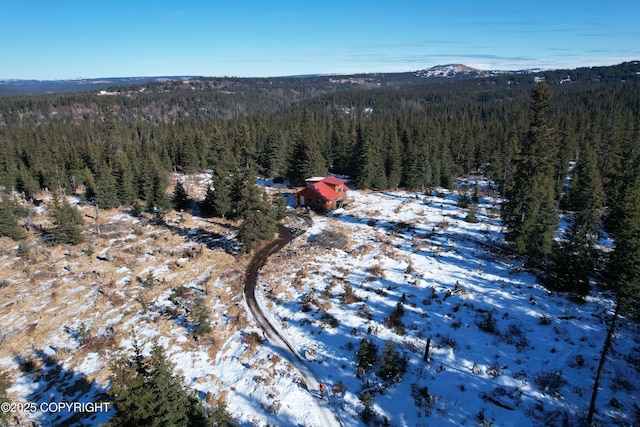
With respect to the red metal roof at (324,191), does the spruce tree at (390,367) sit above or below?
below

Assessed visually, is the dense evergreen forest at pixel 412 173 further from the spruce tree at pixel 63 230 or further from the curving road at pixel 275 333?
the curving road at pixel 275 333

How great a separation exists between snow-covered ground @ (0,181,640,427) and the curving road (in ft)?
0.94

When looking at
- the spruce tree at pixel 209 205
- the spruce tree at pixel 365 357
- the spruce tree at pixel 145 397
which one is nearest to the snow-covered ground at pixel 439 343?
the spruce tree at pixel 365 357

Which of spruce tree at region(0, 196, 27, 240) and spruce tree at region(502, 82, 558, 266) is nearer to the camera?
spruce tree at region(502, 82, 558, 266)

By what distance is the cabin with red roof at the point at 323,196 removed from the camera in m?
51.9

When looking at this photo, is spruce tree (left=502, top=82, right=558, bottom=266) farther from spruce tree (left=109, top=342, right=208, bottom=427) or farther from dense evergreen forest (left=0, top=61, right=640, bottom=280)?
spruce tree (left=109, top=342, right=208, bottom=427)

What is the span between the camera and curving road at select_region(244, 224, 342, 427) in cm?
1731

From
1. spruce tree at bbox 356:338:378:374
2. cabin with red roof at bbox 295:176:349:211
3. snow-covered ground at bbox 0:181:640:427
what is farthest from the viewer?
cabin with red roof at bbox 295:176:349:211

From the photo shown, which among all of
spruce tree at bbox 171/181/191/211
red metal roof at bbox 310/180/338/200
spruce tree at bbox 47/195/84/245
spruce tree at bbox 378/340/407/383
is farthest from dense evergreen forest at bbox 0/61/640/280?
spruce tree at bbox 378/340/407/383

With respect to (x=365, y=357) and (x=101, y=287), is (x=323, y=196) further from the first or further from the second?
(x=365, y=357)

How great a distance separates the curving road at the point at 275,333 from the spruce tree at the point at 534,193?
76.1 feet

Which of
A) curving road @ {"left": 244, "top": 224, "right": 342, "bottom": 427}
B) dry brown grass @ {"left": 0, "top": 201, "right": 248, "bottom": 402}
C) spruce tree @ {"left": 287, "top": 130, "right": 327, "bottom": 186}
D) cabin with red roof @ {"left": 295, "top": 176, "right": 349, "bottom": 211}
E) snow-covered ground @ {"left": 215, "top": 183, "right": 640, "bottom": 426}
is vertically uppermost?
spruce tree @ {"left": 287, "top": 130, "right": 327, "bottom": 186}

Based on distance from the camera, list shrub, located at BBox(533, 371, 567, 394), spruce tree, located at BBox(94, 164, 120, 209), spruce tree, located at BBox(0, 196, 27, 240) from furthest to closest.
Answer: spruce tree, located at BBox(94, 164, 120, 209)
spruce tree, located at BBox(0, 196, 27, 240)
shrub, located at BBox(533, 371, 567, 394)

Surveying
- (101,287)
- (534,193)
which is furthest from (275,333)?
(534,193)
